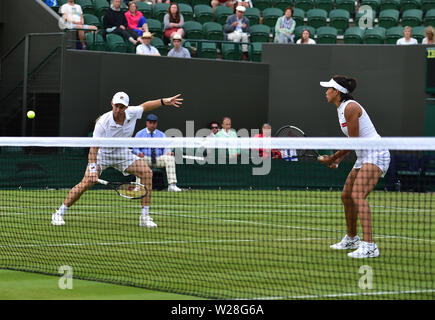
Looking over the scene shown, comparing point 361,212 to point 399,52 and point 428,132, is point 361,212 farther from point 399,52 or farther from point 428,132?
point 399,52

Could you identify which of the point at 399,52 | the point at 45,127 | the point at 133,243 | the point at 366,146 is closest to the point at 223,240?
the point at 133,243

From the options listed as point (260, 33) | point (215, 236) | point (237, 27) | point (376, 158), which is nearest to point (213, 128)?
point (237, 27)

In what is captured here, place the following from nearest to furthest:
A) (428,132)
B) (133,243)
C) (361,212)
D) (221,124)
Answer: (361,212), (133,243), (428,132), (221,124)

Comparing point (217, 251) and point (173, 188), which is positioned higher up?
point (217, 251)

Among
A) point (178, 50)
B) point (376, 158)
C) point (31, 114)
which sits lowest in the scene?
point (31, 114)

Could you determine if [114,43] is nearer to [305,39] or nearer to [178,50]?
[178,50]

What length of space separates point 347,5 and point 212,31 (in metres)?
4.56

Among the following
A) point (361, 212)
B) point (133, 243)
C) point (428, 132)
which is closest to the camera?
point (361, 212)

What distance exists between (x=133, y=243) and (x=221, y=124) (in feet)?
43.9

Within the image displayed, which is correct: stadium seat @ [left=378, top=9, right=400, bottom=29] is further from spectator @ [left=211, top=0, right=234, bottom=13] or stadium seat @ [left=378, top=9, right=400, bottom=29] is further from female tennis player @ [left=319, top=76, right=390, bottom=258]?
female tennis player @ [left=319, top=76, right=390, bottom=258]

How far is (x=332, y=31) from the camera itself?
2380cm

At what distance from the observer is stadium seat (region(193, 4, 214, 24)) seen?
23609 mm

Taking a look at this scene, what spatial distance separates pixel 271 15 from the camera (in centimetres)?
2400

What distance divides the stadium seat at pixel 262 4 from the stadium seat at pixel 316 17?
126 cm
